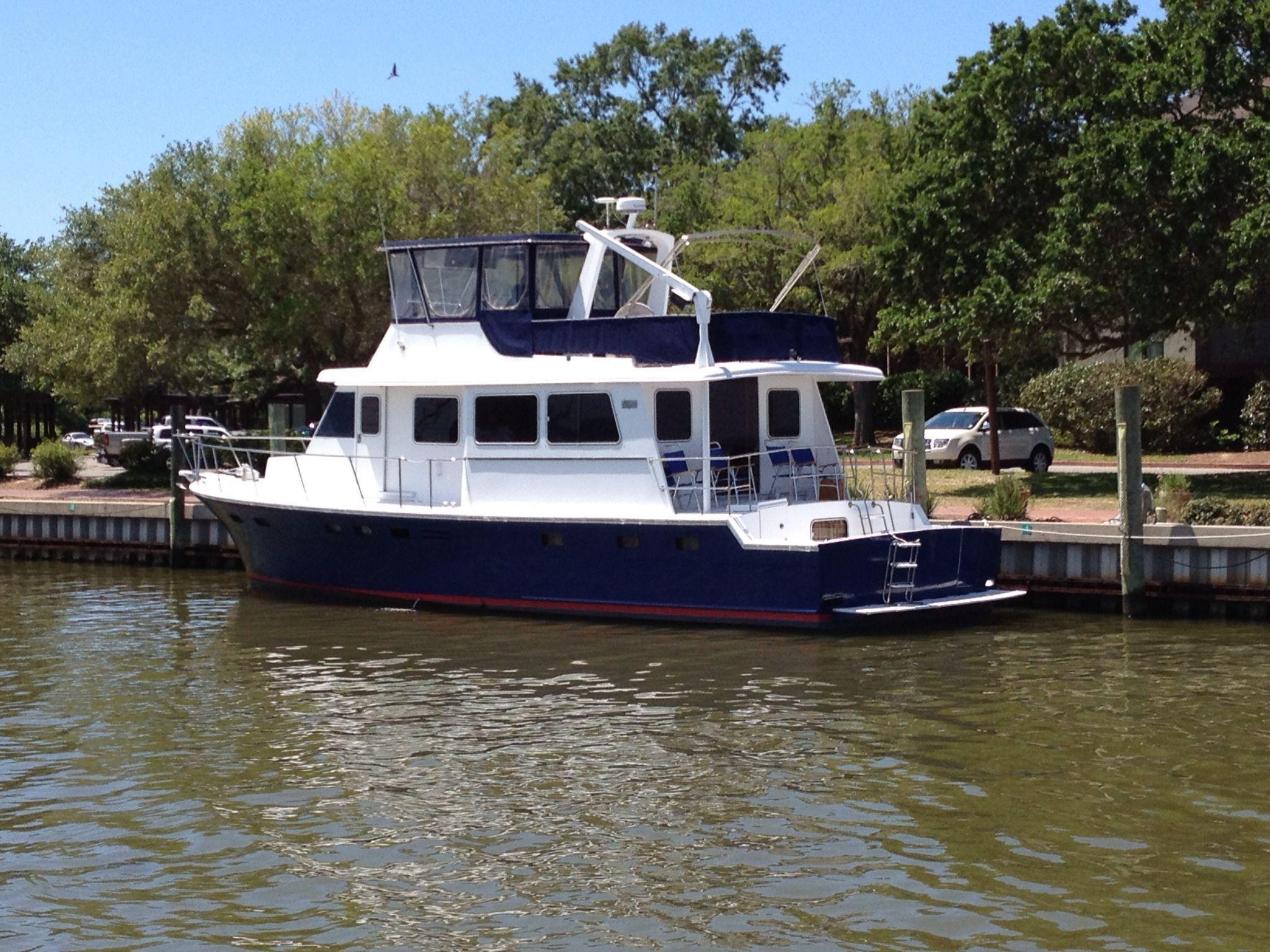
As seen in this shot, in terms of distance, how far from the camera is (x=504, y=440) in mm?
19984

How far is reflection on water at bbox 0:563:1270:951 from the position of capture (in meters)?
9.34

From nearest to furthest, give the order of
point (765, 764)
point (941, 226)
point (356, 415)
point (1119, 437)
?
point (765, 764)
point (1119, 437)
point (356, 415)
point (941, 226)

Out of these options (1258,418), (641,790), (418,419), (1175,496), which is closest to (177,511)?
(418,419)

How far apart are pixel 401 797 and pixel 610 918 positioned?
299cm

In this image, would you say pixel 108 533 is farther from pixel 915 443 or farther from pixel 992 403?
pixel 992 403

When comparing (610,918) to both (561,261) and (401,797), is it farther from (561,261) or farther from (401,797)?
(561,261)

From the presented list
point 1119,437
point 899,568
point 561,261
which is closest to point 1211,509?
point 1119,437

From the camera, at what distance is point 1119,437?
19.5m

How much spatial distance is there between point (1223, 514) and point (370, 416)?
11242 mm

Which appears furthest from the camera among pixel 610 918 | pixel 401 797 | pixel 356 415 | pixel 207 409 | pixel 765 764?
pixel 207 409

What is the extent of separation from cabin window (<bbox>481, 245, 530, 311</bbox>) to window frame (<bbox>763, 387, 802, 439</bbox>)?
11.2 ft

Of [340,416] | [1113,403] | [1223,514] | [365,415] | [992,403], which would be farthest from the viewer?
[1113,403]

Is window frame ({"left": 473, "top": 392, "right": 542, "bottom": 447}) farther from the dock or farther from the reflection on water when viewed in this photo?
the dock

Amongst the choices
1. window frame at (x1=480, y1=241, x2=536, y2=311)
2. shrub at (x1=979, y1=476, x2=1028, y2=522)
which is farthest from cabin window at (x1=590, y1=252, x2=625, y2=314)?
shrub at (x1=979, y1=476, x2=1028, y2=522)
